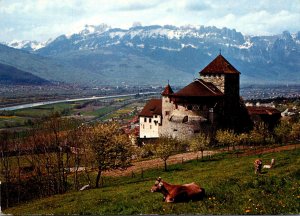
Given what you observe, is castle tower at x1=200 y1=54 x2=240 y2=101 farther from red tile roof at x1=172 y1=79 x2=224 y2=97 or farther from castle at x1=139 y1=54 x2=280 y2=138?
red tile roof at x1=172 y1=79 x2=224 y2=97

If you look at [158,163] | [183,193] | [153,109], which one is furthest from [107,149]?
[153,109]

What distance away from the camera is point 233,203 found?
58.6ft

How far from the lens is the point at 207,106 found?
224ft

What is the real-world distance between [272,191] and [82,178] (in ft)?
110

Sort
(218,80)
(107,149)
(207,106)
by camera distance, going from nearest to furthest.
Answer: (107,149) < (207,106) < (218,80)

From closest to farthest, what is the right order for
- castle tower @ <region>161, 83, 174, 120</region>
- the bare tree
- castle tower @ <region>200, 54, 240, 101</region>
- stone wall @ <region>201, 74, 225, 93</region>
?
1. the bare tree
2. stone wall @ <region>201, 74, 225, 93</region>
3. castle tower @ <region>200, 54, 240, 101</region>
4. castle tower @ <region>161, 83, 174, 120</region>

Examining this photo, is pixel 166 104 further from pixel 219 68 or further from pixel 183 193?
pixel 183 193

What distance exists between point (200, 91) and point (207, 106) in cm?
254

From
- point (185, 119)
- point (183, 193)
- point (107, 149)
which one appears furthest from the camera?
point (185, 119)

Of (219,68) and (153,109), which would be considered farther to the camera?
(153,109)

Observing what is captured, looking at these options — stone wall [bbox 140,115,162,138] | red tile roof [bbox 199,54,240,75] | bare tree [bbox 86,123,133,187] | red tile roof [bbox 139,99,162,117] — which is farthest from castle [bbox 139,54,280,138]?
bare tree [bbox 86,123,133,187]

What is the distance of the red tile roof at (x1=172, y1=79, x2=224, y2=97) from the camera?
68.6 metres

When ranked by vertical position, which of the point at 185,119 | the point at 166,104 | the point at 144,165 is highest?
the point at 166,104

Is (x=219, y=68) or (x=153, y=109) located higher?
(x=219, y=68)
